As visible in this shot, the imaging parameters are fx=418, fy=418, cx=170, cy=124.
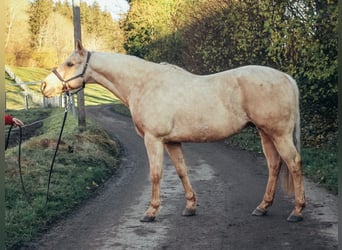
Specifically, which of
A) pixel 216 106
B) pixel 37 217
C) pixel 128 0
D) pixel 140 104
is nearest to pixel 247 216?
pixel 216 106

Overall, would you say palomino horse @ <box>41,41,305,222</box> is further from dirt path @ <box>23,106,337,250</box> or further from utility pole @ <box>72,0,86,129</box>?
utility pole @ <box>72,0,86,129</box>

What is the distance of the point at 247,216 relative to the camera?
5762mm

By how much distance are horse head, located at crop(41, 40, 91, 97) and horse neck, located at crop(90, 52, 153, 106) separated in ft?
0.49

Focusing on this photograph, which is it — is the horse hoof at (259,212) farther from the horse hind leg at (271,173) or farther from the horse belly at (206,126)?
the horse belly at (206,126)

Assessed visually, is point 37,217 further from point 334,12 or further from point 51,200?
point 334,12

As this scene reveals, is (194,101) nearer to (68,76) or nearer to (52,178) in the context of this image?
(68,76)

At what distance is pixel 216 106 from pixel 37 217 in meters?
2.97

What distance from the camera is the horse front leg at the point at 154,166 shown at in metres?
5.51

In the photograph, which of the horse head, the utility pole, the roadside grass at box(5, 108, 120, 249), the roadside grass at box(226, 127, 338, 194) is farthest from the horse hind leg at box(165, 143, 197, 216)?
the utility pole

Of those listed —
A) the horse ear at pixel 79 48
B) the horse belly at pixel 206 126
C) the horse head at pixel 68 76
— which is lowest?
the horse belly at pixel 206 126

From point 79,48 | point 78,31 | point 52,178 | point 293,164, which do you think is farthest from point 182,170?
point 78,31

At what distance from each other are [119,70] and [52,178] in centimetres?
360

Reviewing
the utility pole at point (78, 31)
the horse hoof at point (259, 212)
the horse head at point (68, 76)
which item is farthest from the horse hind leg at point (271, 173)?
the utility pole at point (78, 31)

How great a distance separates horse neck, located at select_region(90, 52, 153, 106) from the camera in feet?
18.6
